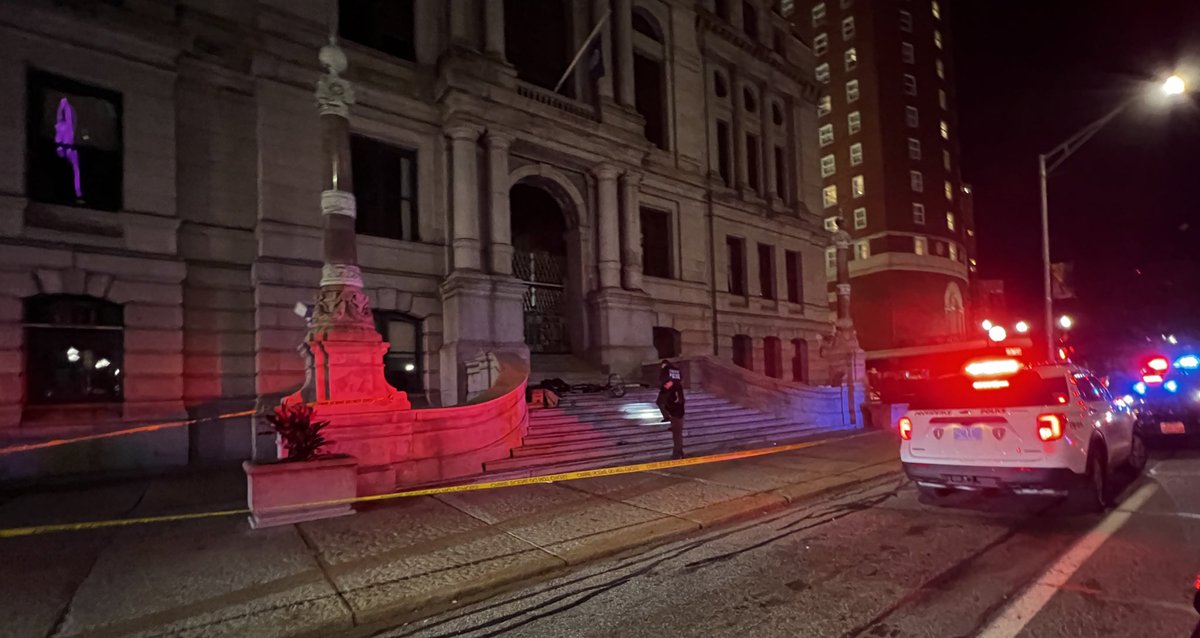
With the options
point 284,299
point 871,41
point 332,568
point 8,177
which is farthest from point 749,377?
point 871,41

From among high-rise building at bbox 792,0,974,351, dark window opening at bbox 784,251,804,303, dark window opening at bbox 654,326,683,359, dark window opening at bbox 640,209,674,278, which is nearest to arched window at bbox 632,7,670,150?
dark window opening at bbox 640,209,674,278

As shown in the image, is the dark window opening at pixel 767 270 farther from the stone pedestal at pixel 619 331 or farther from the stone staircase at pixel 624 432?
the stone staircase at pixel 624 432

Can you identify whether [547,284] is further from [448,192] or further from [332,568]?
[332,568]

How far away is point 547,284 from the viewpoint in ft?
61.4

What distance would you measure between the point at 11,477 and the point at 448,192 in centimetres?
1014

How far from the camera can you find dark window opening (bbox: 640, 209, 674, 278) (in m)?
21.5

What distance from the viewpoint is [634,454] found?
11.7 m

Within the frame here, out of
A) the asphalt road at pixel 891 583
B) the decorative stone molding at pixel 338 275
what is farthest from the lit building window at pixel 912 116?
the decorative stone molding at pixel 338 275

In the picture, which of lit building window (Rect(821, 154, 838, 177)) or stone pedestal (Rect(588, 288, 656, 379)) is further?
lit building window (Rect(821, 154, 838, 177))

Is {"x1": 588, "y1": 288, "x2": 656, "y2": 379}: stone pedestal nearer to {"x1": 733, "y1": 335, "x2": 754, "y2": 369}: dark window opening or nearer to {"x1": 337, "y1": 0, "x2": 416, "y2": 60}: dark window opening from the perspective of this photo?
{"x1": 733, "y1": 335, "x2": 754, "y2": 369}: dark window opening

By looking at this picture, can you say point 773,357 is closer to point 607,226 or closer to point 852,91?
point 607,226

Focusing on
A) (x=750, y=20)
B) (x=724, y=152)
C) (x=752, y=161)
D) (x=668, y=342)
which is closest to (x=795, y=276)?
(x=752, y=161)

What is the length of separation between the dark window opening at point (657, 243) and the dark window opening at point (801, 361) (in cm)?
844

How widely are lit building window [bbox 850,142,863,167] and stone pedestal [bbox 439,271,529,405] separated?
43979 millimetres
